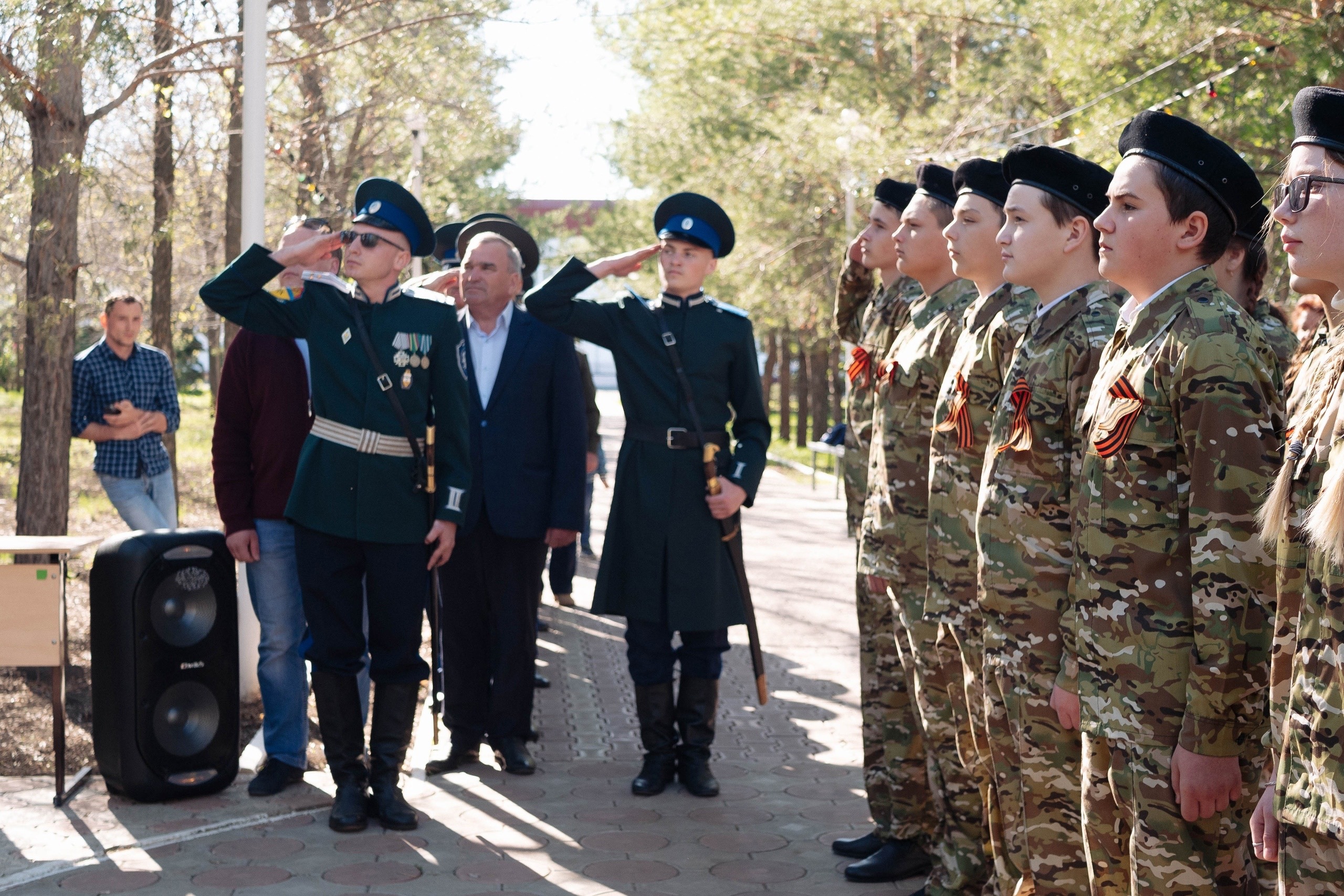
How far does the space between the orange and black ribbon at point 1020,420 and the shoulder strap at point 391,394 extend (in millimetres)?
2580

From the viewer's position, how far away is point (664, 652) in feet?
19.6

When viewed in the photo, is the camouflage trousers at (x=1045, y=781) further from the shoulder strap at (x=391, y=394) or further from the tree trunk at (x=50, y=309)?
the tree trunk at (x=50, y=309)

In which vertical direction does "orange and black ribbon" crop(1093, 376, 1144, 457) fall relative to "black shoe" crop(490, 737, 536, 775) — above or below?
above

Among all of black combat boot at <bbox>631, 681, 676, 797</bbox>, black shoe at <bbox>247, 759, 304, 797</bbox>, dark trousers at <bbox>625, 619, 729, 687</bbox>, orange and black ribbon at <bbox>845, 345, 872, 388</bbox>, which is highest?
orange and black ribbon at <bbox>845, 345, 872, 388</bbox>

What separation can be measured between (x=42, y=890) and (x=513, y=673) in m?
2.25

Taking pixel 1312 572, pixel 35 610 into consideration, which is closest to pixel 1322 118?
pixel 1312 572

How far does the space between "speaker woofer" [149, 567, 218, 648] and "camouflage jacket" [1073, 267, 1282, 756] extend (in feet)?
12.4

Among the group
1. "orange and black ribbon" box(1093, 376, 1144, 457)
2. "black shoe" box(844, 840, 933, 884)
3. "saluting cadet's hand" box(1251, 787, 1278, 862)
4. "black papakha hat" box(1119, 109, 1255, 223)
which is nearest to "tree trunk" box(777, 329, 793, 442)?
"black shoe" box(844, 840, 933, 884)

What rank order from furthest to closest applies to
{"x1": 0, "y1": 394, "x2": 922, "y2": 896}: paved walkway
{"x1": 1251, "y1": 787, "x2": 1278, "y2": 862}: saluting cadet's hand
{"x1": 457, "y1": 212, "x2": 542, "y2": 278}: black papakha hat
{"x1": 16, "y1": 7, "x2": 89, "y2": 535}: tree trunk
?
1. {"x1": 16, "y1": 7, "x2": 89, "y2": 535}: tree trunk
2. {"x1": 457, "y1": 212, "x2": 542, "y2": 278}: black papakha hat
3. {"x1": 0, "y1": 394, "x2": 922, "y2": 896}: paved walkway
4. {"x1": 1251, "y1": 787, "x2": 1278, "y2": 862}: saluting cadet's hand

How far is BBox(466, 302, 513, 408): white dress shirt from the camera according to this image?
253 inches

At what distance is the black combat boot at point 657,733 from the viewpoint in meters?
5.90

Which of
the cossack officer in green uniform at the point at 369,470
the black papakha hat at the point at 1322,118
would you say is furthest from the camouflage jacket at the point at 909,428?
the black papakha hat at the point at 1322,118

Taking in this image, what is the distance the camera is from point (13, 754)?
6363 millimetres

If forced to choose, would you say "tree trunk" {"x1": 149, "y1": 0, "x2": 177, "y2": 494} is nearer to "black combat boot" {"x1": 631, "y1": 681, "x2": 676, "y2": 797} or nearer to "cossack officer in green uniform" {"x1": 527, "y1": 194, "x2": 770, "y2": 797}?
"cossack officer in green uniform" {"x1": 527, "y1": 194, "x2": 770, "y2": 797}
